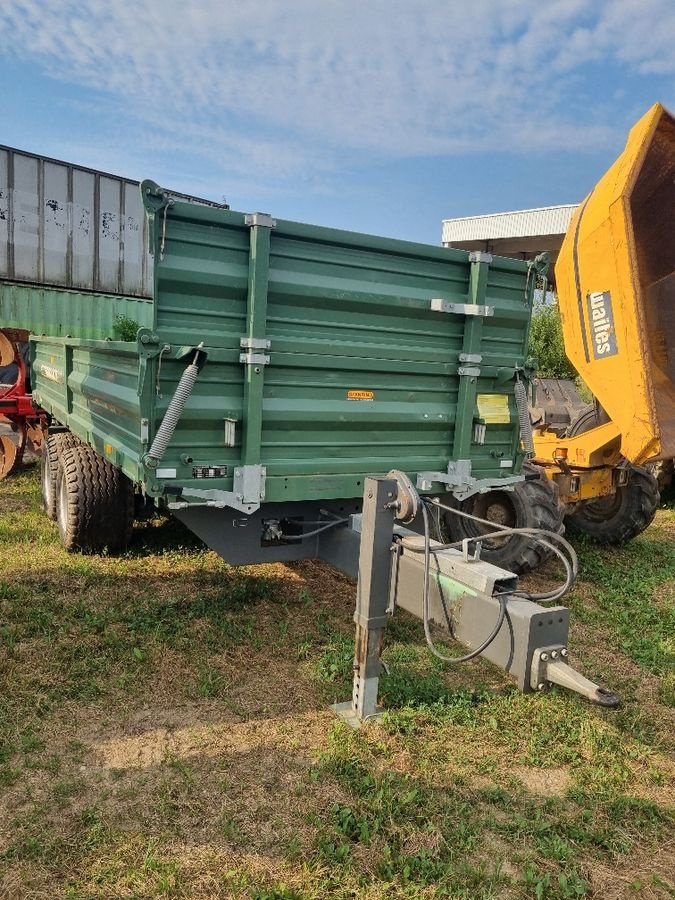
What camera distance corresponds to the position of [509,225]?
19.5 meters

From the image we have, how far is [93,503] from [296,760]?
2.78 meters

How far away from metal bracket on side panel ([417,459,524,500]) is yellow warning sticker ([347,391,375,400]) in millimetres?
546

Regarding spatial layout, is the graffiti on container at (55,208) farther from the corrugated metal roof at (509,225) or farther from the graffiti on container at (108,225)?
the corrugated metal roof at (509,225)

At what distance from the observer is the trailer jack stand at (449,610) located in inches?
89.0

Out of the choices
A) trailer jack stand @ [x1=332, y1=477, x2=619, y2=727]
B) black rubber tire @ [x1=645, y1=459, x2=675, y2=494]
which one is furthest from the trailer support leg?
black rubber tire @ [x1=645, y1=459, x2=675, y2=494]

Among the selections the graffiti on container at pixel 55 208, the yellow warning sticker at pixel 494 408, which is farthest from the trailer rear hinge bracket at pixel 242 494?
the graffiti on container at pixel 55 208

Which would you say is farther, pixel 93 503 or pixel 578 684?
pixel 93 503

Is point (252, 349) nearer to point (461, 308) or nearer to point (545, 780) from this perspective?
point (461, 308)

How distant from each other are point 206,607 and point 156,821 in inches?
75.2

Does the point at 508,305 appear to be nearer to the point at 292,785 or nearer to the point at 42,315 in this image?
the point at 292,785

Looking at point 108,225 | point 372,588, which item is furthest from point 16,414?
point 108,225

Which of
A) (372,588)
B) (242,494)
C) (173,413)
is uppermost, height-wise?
(173,413)

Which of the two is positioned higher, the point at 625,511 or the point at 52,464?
the point at 52,464

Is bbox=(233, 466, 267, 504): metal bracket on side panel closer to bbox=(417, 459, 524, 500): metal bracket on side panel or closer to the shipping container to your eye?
bbox=(417, 459, 524, 500): metal bracket on side panel
